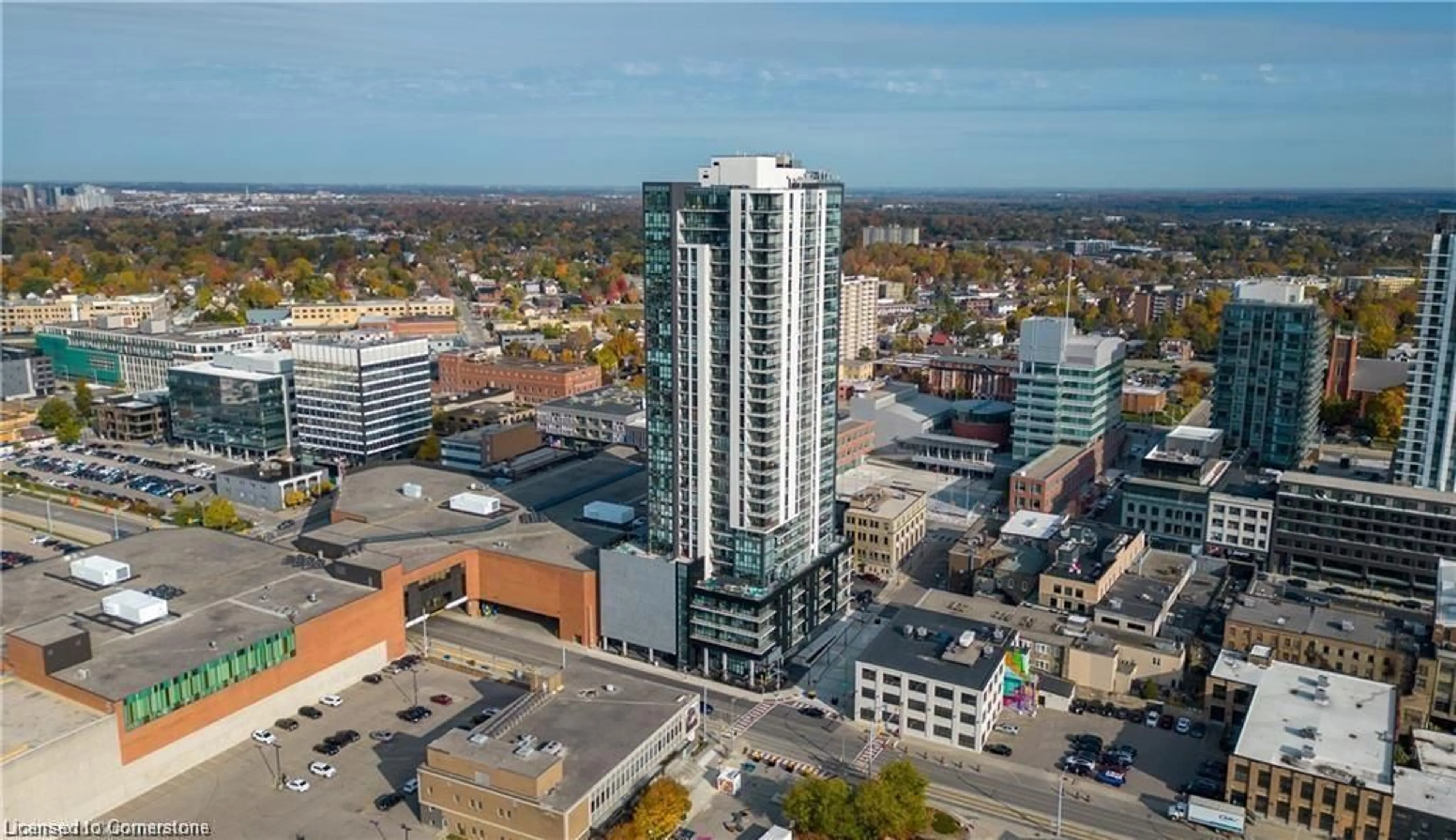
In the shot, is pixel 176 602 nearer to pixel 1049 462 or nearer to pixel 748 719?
pixel 748 719

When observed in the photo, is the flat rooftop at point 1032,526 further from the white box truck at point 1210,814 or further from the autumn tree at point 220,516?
the autumn tree at point 220,516

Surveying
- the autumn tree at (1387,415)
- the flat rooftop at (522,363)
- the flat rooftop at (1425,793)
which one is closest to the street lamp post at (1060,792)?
the flat rooftop at (1425,793)

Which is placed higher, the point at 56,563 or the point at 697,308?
the point at 697,308

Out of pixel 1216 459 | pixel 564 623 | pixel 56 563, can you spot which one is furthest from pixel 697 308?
pixel 1216 459

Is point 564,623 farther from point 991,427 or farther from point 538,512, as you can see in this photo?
point 991,427

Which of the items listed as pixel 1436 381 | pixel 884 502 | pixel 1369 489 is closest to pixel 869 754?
pixel 884 502

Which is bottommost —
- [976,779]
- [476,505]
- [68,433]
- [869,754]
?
[976,779]
